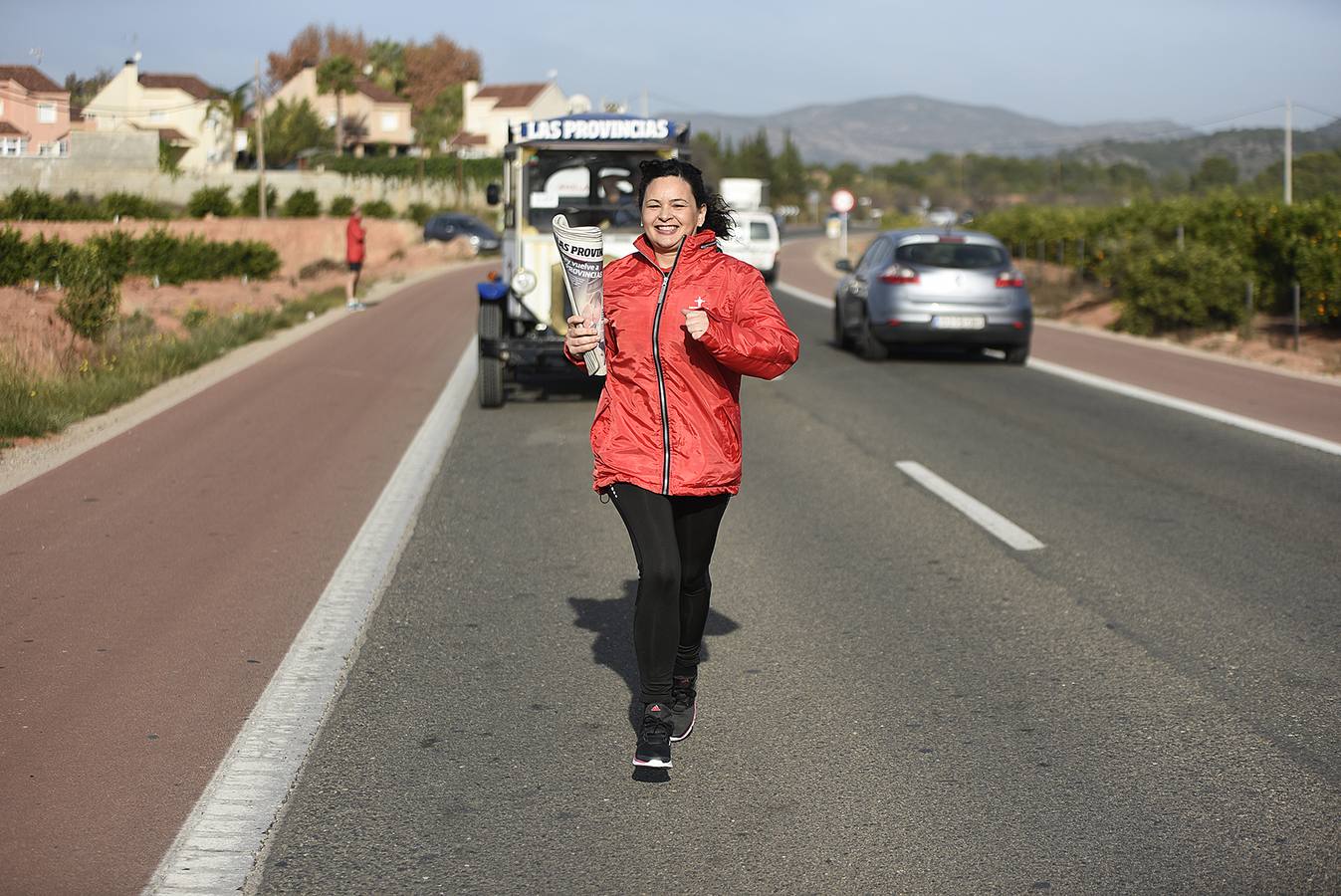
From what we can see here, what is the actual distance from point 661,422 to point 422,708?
1496mm

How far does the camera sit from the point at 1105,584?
7.35 metres

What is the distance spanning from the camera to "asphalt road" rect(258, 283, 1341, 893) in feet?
13.4

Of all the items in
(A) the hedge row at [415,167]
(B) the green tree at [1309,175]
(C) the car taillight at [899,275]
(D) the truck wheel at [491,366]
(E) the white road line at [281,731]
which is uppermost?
(A) the hedge row at [415,167]

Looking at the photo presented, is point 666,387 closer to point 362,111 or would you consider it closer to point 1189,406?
point 1189,406

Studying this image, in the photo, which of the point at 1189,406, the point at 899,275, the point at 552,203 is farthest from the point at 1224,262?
the point at 552,203

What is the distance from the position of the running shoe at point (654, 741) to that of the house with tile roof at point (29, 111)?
59.6ft

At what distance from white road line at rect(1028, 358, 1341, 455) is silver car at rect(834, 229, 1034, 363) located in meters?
0.72

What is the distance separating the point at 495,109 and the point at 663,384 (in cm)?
11801

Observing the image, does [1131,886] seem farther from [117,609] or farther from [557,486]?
[557,486]

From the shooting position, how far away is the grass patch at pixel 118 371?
12.6m

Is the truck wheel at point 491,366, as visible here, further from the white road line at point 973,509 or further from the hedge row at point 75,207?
the hedge row at point 75,207

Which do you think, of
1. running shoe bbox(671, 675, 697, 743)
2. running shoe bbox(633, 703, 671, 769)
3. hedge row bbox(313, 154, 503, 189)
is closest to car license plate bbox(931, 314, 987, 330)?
running shoe bbox(671, 675, 697, 743)

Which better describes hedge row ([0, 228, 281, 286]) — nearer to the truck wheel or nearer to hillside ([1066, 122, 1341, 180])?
the truck wheel

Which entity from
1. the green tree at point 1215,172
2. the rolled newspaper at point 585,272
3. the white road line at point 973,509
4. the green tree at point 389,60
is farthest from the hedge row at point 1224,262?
the green tree at point 389,60
